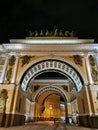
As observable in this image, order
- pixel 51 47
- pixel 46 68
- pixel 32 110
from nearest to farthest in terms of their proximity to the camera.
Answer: pixel 51 47
pixel 46 68
pixel 32 110

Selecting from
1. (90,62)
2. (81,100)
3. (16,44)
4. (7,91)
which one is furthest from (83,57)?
(7,91)

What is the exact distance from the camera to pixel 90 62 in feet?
61.1

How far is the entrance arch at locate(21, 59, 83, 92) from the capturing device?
19514mm

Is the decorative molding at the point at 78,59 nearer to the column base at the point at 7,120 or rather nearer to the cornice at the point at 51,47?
the cornice at the point at 51,47

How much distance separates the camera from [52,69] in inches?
872

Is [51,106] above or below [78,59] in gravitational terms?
below

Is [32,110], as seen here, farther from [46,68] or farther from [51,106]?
[46,68]

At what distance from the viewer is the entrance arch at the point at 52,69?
19514 millimetres

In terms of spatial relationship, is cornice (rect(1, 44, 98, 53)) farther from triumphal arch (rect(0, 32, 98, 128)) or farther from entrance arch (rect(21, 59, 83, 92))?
entrance arch (rect(21, 59, 83, 92))

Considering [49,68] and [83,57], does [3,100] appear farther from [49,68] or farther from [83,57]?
[83,57]

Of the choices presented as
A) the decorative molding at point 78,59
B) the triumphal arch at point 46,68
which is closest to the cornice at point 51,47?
the triumphal arch at point 46,68

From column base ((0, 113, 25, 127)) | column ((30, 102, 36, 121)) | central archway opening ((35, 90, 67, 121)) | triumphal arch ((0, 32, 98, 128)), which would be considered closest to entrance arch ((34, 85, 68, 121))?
central archway opening ((35, 90, 67, 121))

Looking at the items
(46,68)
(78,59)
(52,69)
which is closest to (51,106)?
(52,69)

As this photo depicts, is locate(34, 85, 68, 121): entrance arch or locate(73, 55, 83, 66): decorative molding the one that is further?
locate(34, 85, 68, 121): entrance arch
